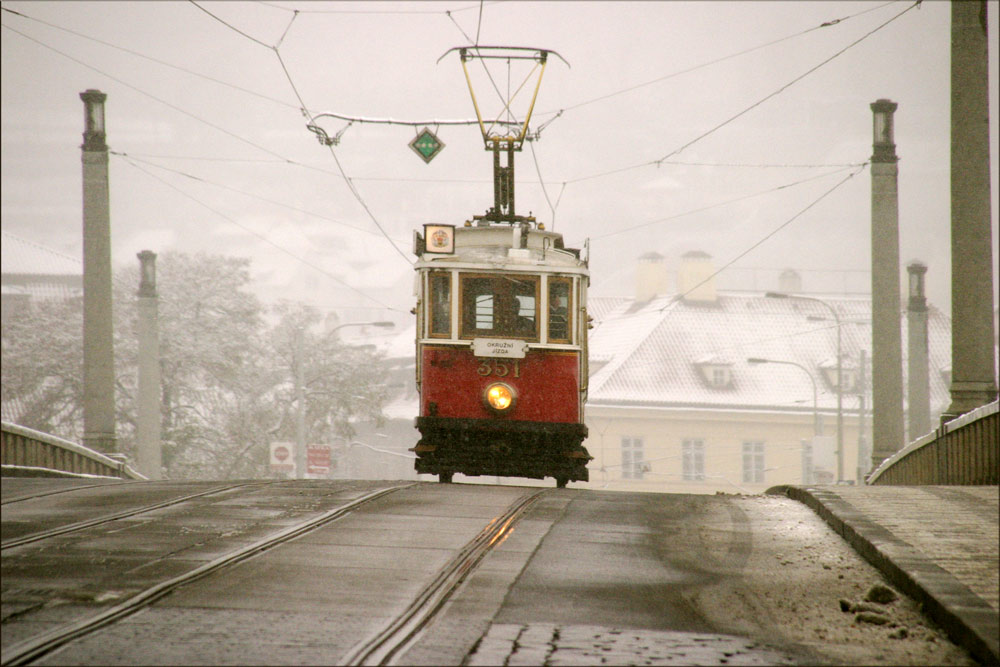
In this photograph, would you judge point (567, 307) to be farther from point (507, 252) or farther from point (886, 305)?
point (886, 305)

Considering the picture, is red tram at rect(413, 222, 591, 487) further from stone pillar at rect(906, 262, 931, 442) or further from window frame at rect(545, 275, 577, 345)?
stone pillar at rect(906, 262, 931, 442)

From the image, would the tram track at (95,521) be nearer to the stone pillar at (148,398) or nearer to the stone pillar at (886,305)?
the stone pillar at (886,305)

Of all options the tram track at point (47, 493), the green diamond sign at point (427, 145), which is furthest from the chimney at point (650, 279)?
the tram track at point (47, 493)

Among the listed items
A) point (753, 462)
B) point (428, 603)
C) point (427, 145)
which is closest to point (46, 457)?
point (427, 145)

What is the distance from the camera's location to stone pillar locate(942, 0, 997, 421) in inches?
540

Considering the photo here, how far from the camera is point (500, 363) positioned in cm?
1572

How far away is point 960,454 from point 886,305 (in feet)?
22.7

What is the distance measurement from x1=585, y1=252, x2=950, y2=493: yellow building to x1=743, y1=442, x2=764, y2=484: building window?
5 centimetres

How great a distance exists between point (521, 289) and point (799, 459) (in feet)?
132

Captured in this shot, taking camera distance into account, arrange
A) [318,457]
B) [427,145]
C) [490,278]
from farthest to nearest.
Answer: [318,457] < [427,145] < [490,278]

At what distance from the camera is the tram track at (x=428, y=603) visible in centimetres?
624

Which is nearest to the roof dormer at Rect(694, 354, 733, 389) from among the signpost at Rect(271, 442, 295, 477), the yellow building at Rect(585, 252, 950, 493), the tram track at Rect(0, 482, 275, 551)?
the yellow building at Rect(585, 252, 950, 493)

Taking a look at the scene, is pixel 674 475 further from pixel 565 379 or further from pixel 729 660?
pixel 729 660

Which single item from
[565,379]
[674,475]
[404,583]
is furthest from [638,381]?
[404,583]
